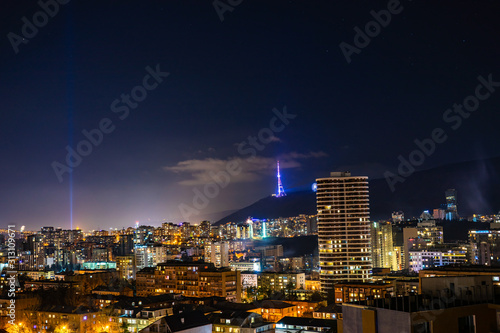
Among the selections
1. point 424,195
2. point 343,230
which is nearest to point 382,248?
Answer: point 343,230

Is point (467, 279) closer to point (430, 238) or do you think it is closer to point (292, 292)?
point (292, 292)

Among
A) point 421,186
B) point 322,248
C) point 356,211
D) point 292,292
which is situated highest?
point 421,186

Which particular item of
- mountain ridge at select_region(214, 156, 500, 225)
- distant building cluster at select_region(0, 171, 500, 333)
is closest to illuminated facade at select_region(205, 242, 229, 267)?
distant building cluster at select_region(0, 171, 500, 333)

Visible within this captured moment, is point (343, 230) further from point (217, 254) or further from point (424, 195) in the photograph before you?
point (424, 195)

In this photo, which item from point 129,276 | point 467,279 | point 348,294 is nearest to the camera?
point 467,279

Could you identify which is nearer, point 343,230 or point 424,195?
point 343,230

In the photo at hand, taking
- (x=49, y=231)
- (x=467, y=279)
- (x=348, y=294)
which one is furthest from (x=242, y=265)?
(x=467, y=279)

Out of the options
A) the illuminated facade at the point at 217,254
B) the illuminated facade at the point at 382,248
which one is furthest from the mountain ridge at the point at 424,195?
the illuminated facade at the point at 217,254

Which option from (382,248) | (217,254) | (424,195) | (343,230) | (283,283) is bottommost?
(283,283)

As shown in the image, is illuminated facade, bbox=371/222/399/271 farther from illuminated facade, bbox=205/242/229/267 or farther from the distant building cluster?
illuminated facade, bbox=205/242/229/267
